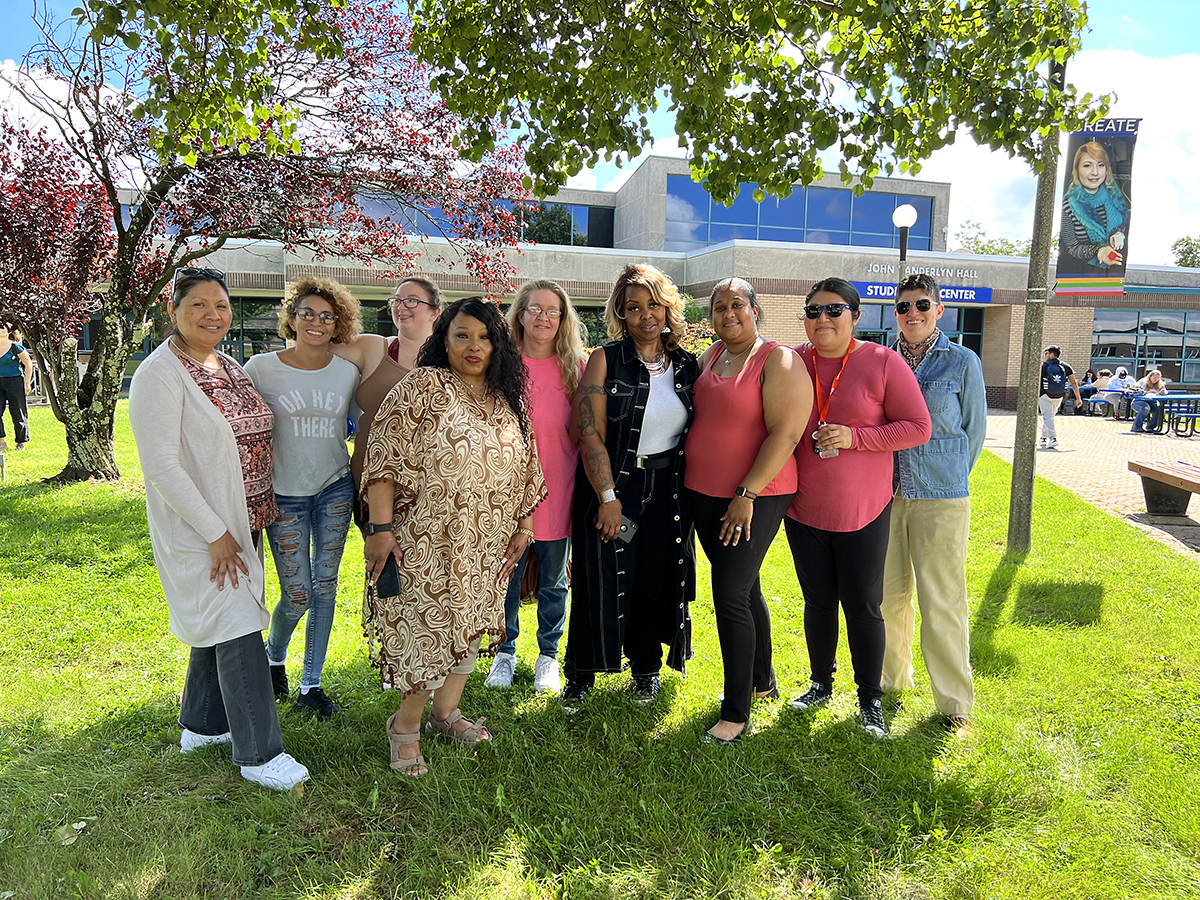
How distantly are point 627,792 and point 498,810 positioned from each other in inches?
20.7

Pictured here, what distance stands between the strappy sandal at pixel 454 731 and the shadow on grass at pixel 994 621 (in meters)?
2.84

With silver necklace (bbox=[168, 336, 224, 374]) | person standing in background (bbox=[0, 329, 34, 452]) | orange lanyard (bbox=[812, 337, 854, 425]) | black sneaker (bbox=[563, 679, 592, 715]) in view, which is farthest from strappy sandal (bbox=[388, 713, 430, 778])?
person standing in background (bbox=[0, 329, 34, 452])

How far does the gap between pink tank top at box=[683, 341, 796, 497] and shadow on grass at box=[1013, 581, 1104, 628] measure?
2847mm

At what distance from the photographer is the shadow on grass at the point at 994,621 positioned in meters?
4.30

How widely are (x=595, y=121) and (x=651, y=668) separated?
3347mm

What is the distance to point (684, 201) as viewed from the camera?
1232 inches

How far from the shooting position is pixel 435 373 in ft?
9.85

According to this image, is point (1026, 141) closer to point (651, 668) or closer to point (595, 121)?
point (595, 121)

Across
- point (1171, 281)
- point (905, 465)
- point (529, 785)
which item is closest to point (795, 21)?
point (905, 465)

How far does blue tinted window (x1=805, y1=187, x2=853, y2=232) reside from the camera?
31.3 m

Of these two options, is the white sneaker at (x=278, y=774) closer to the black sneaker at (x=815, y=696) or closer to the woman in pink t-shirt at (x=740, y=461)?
the woman in pink t-shirt at (x=740, y=461)

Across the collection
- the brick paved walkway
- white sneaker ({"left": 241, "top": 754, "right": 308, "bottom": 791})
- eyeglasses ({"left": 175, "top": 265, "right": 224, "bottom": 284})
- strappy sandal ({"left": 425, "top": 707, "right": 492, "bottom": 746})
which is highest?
eyeglasses ({"left": 175, "top": 265, "right": 224, "bottom": 284})

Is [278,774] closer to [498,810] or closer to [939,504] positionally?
[498,810]

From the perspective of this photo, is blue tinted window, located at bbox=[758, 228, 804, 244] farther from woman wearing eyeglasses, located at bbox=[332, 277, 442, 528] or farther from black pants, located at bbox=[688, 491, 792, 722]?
black pants, located at bbox=[688, 491, 792, 722]
